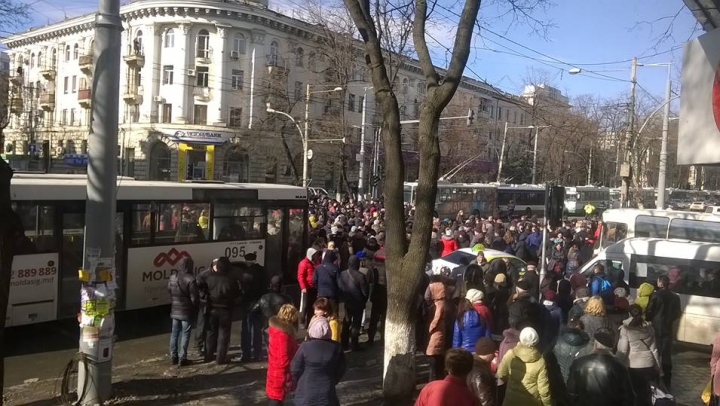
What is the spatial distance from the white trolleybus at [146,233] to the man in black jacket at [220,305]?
2671 mm

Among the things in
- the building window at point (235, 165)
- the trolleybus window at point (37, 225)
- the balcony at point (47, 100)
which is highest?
the balcony at point (47, 100)

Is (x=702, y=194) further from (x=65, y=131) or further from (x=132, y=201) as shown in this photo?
(x=132, y=201)

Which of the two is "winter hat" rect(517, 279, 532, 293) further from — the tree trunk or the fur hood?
the tree trunk

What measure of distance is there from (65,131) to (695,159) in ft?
184

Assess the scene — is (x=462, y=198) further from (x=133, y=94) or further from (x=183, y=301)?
(x=183, y=301)

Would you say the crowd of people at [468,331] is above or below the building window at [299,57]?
below

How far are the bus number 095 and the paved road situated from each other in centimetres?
189

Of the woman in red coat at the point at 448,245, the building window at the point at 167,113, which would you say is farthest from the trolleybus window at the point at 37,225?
→ the building window at the point at 167,113

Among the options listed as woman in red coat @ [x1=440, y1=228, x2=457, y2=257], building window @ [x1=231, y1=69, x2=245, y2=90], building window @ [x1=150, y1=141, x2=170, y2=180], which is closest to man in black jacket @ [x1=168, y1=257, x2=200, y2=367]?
woman in red coat @ [x1=440, y1=228, x2=457, y2=257]

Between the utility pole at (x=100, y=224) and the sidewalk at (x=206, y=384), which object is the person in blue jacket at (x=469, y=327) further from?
the utility pole at (x=100, y=224)

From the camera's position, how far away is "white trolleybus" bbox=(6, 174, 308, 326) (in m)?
9.44

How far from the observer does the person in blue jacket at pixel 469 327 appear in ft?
23.5

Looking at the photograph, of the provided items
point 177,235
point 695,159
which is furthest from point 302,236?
point 695,159

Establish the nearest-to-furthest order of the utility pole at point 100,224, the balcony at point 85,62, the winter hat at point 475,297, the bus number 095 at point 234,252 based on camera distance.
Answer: the utility pole at point 100,224 → the winter hat at point 475,297 → the bus number 095 at point 234,252 → the balcony at point 85,62
